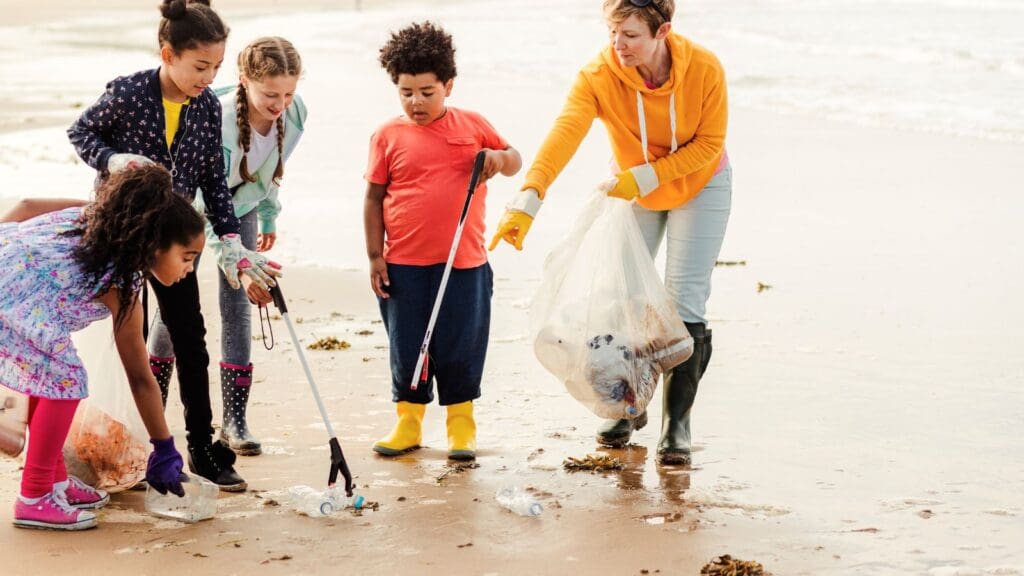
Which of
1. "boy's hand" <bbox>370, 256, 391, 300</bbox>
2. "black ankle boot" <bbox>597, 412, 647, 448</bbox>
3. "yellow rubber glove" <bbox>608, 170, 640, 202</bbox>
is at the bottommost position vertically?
"black ankle boot" <bbox>597, 412, 647, 448</bbox>

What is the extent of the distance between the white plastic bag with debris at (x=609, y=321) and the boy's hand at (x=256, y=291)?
3.16 feet

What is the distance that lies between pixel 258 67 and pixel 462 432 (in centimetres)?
134

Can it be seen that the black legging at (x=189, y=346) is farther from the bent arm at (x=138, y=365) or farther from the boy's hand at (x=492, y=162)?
the boy's hand at (x=492, y=162)

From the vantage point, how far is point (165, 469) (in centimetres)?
358

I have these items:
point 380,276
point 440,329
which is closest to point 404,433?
point 440,329

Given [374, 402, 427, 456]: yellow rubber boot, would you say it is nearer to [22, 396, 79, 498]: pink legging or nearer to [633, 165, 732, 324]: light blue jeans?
[633, 165, 732, 324]: light blue jeans

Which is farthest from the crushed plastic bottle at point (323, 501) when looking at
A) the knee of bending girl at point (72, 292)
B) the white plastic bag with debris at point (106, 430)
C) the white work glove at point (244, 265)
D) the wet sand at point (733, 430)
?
the white work glove at point (244, 265)

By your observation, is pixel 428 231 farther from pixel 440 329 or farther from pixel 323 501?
pixel 323 501

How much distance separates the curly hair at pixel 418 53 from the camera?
4.12 meters

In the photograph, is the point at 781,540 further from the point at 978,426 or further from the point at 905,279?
the point at 905,279

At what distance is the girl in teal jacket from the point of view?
4.07 metres

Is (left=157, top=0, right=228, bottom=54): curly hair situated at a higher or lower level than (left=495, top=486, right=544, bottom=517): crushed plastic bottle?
higher

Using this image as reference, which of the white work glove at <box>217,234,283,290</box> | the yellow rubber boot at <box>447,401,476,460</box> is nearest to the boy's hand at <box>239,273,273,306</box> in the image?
the white work glove at <box>217,234,283,290</box>

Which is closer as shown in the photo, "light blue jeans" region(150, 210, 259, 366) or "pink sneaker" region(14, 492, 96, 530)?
"pink sneaker" region(14, 492, 96, 530)
